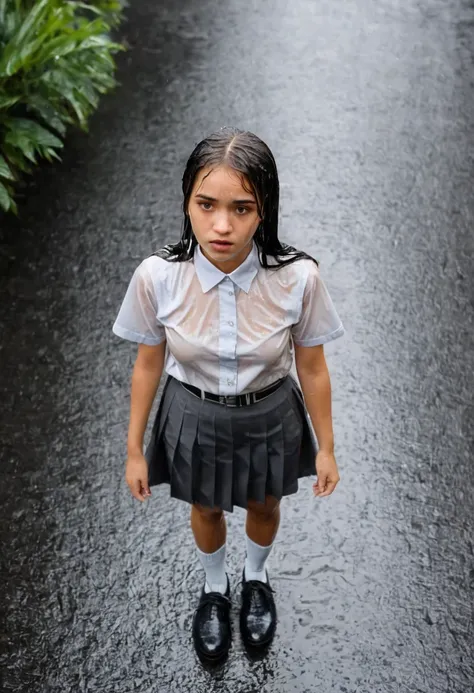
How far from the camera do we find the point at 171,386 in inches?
131

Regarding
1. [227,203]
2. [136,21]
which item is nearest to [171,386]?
A: [227,203]

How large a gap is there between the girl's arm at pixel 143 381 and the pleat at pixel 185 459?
131mm

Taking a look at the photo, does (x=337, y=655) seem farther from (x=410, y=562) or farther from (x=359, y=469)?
(x=359, y=469)

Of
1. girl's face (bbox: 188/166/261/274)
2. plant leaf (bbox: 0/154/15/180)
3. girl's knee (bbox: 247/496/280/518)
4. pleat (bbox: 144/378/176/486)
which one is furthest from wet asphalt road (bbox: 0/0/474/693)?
girl's face (bbox: 188/166/261/274)

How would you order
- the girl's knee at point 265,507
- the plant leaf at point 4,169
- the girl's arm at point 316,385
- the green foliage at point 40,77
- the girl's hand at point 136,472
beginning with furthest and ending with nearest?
the green foliage at point 40,77 < the plant leaf at point 4,169 < the girl's knee at point 265,507 < the girl's hand at point 136,472 < the girl's arm at point 316,385

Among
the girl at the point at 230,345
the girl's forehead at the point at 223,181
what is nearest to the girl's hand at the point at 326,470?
the girl at the point at 230,345

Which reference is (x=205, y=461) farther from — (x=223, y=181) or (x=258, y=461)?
(x=223, y=181)

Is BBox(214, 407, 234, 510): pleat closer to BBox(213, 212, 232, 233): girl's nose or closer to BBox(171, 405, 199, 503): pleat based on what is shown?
BBox(171, 405, 199, 503): pleat

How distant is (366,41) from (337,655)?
548cm

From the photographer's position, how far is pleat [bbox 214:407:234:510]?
3.22 m

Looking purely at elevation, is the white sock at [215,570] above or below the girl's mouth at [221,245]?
below

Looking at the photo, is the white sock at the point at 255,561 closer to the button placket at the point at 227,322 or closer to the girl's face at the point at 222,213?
the button placket at the point at 227,322

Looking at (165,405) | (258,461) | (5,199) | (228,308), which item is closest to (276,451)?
(258,461)

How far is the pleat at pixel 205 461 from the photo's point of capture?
10.6 ft
